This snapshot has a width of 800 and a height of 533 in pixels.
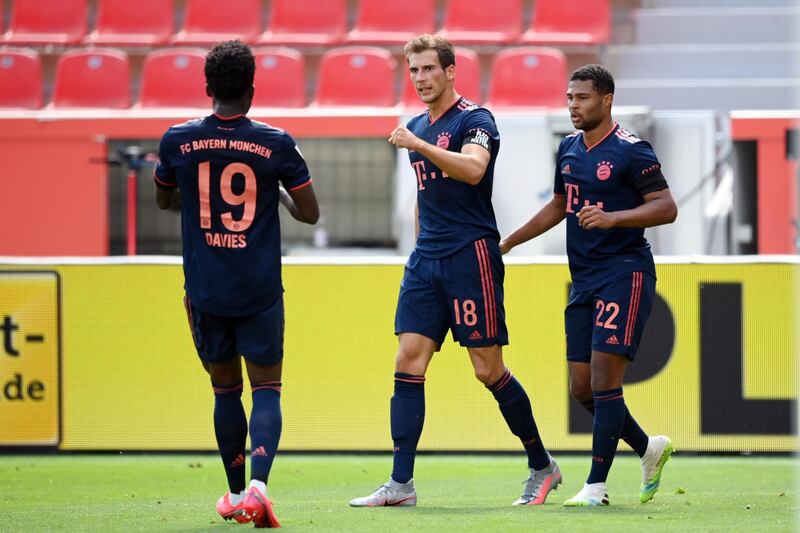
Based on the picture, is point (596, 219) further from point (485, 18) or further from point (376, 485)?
point (485, 18)

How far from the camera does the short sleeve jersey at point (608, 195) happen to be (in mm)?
5820

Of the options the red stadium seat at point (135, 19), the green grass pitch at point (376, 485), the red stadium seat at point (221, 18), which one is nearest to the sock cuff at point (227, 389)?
the green grass pitch at point (376, 485)

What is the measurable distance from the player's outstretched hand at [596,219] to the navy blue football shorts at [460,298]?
1.56 feet

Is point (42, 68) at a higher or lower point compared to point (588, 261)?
higher

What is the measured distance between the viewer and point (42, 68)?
50.4 feet

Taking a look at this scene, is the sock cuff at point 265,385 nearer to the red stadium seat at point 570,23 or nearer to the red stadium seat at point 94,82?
the red stadium seat at point 94,82

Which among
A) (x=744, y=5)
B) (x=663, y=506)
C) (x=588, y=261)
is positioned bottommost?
(x=663, y=506)

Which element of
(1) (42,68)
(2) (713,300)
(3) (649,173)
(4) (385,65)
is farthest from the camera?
(1) (42,68)

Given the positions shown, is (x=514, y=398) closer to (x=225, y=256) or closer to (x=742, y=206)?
(x=225, y=256)

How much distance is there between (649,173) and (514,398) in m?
1.20

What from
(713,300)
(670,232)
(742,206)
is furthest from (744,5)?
(713,300)

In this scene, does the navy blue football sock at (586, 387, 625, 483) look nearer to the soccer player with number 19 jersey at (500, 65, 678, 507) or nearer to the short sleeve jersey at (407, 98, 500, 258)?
the soccer player with number 19 jersey at (500, 65, 678, 507)

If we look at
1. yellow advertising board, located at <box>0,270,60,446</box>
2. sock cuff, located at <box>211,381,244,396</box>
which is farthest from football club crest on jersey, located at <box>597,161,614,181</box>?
yellow advertising board, located at <box>0,270,60,446</box>

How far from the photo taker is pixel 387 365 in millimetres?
8766
